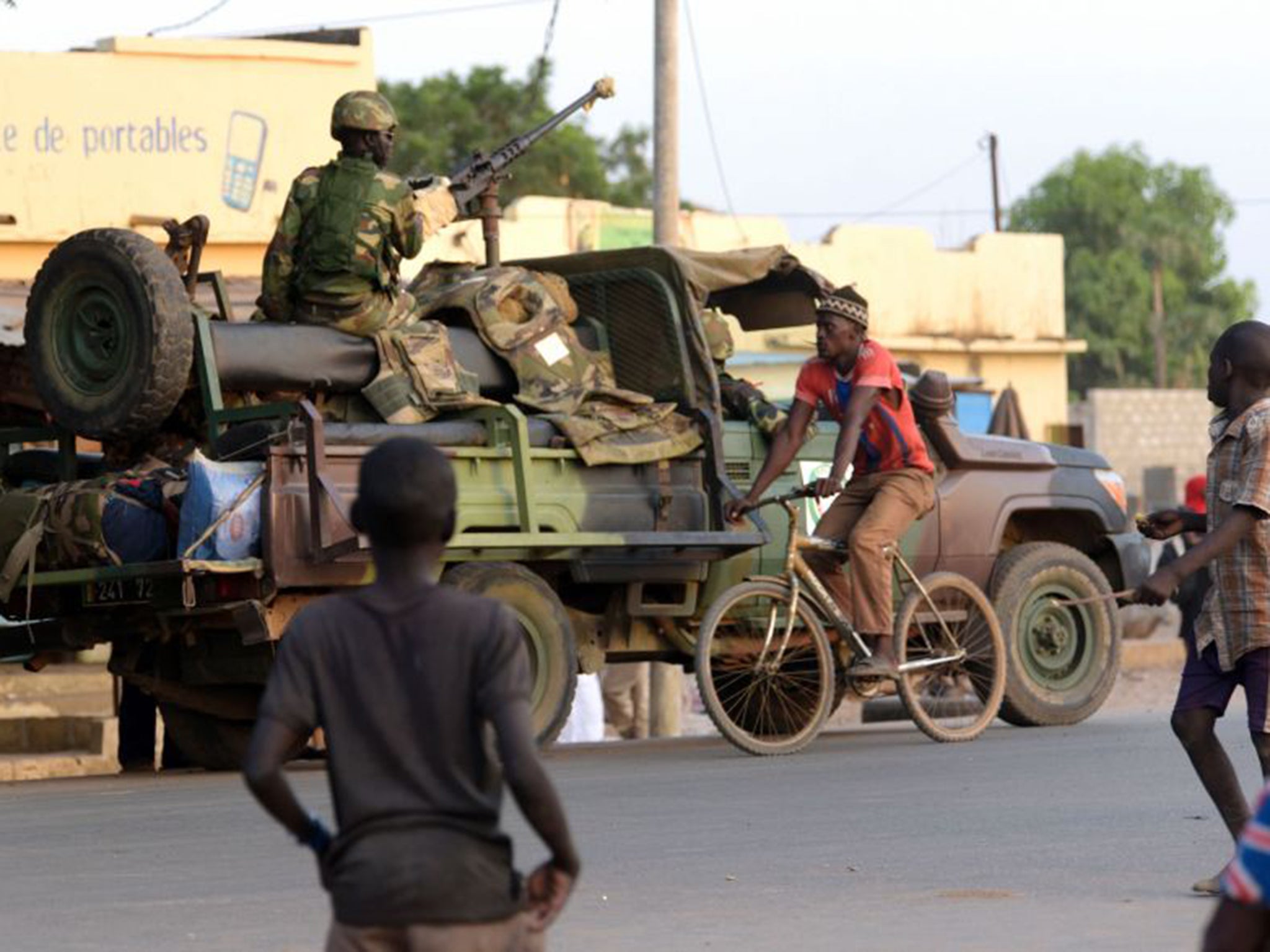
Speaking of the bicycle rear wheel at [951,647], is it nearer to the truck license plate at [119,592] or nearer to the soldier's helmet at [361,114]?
the soldier's helmet at [361,114]

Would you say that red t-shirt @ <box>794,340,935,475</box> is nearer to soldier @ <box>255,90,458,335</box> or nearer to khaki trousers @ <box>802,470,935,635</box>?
khaki trousers @ <box>802,470,935,635</box>

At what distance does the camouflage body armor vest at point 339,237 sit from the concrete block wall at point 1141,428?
4381 cm

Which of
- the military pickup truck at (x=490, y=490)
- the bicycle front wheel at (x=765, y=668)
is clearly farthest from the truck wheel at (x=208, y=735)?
the bicycle front wheel at (x=765, y=668)

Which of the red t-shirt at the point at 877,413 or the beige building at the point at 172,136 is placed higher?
the beige building at the point at 172,136

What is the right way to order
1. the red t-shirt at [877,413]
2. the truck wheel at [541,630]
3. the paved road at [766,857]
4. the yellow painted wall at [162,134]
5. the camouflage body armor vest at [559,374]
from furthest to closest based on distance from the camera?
the yellow painted wall at [162,134] < the camouflage body armor vest at [559,374] < the red t-shirt at [877,413] < the truck wheel at [541,630] < the paved road at [766,857]

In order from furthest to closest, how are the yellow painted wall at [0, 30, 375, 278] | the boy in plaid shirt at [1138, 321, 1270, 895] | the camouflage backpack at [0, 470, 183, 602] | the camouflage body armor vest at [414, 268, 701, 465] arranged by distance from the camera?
the yellow painted wall at [0, 30, 375, 278] → the camouflage body armor vest at [414, 268, 701, 465] → the camouflage backpack at [0, 470, 183, 602] → the boy in plaid shirt at [1138, 321, 1270, 895]

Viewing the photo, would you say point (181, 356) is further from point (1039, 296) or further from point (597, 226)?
point (1039, 296)

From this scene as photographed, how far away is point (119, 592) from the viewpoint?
12.1 meters

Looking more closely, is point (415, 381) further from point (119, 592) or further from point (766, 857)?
point (766, 857)

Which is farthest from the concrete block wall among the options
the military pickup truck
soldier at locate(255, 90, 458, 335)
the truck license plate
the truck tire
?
the truck license plate

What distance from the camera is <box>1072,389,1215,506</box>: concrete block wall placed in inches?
2180

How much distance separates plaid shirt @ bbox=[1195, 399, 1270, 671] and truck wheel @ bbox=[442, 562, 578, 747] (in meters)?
5.11

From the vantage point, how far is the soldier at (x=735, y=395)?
44.2 feet

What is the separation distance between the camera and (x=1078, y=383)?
290 ft
